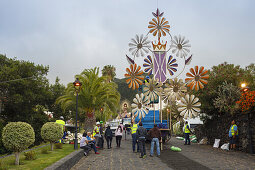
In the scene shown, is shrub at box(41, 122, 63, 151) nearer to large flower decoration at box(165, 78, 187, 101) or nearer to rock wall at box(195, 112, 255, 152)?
large flower decoration at box(165, 78, 187, 101)

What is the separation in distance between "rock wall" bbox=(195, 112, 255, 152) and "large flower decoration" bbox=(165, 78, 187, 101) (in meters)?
4.14

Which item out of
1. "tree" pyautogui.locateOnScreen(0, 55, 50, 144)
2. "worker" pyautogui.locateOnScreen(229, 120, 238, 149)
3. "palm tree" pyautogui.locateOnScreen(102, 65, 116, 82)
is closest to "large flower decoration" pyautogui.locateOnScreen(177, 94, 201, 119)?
"worker" pyautogui.locateOnScreen(229, 120, 238, 149)

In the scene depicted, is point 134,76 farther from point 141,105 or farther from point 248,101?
point 248,101

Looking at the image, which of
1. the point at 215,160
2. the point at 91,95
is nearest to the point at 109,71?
the point at 91,95

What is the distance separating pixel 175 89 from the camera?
16109 mm

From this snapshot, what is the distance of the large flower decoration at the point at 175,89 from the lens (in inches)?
629

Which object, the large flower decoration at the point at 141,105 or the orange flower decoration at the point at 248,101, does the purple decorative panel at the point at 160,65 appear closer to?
the large flower decoration at the point at 141,105

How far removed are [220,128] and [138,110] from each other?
7394mm

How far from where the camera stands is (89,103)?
2377 cm

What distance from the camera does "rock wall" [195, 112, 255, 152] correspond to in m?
15.1

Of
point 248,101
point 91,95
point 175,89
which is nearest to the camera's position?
point 248,101

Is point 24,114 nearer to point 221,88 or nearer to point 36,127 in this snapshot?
point 36,127

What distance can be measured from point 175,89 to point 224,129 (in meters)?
5.68

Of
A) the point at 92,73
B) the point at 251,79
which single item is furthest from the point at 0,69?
the point at 251,79
